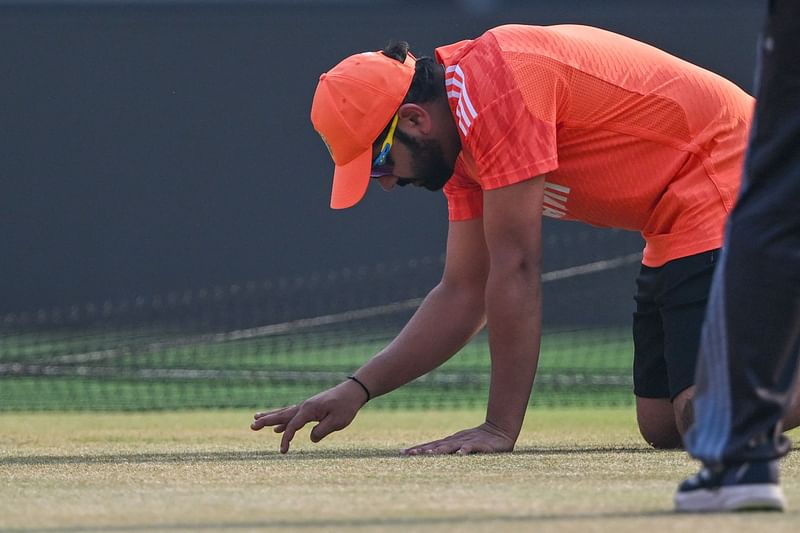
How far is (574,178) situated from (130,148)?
760 cm

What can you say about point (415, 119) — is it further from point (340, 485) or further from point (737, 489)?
point (737, 489)

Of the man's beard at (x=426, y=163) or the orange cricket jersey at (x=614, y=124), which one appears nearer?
the orange cricket jersey at (x=614, y=124)

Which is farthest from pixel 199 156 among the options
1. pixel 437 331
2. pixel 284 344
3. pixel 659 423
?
pixel 659 423

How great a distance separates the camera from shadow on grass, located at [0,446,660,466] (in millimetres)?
3203

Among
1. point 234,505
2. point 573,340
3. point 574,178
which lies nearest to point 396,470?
point 234,505

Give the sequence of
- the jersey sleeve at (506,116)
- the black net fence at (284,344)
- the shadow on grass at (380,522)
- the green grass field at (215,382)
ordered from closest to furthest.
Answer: the shadow on grass at (380,522)
the jersey sleeve at (506,116)
the green grass field at (215,382)
the black net fence at (284,344)

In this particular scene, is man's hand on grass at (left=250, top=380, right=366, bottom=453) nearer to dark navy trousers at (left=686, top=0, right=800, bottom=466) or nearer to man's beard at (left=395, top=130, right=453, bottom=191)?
man's beard at (left=395, top=130, right=453, bottom=191)

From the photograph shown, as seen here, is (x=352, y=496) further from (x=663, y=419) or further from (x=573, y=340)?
(x=573, y=340)

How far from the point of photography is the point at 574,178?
135 inches

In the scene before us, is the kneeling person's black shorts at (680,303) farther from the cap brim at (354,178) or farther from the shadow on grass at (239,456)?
the cap brim at (354,178)

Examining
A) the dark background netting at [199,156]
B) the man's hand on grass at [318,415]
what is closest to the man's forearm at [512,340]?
the man's hand on grass at [318,415]

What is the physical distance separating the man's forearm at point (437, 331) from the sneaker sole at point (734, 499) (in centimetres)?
166

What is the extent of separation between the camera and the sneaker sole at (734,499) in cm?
202

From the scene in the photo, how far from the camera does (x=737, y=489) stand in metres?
2.04
